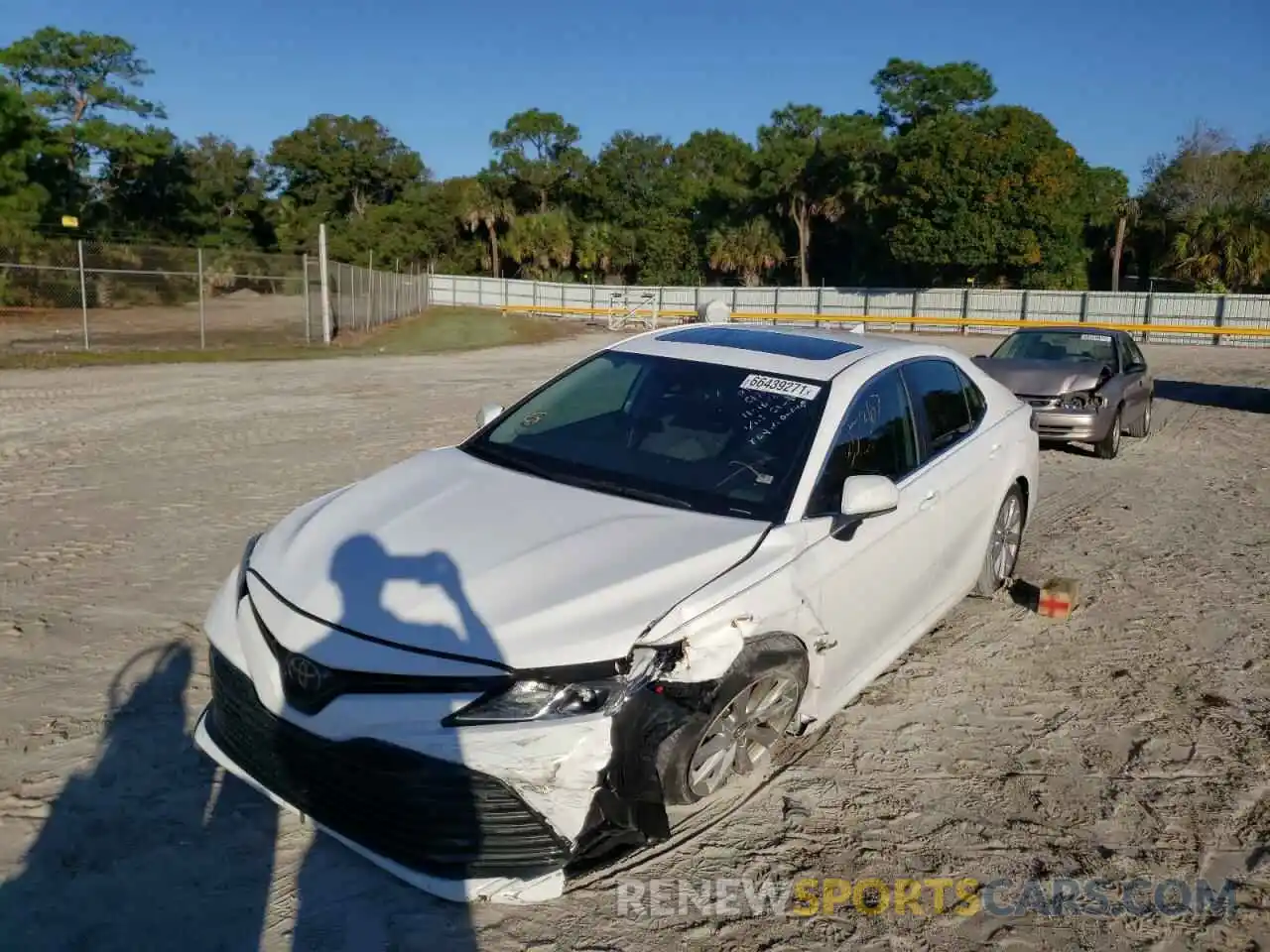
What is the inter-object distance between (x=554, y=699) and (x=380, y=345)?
87.4ft

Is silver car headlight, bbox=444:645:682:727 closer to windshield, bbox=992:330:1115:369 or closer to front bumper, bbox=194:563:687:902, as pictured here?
front bumper, bbox=194:563:687:902

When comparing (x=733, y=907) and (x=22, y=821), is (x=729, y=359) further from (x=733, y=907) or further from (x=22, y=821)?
(x=22, y=821)

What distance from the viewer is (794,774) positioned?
4.00m

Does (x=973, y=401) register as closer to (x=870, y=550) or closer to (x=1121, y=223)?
(x=870, y=550)

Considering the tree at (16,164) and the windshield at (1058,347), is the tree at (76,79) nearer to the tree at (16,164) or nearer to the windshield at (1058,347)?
the tree at (16,164)

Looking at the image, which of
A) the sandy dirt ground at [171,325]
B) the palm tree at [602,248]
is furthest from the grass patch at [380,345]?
the palm tree at [602,248]

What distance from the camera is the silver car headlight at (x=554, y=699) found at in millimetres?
2943

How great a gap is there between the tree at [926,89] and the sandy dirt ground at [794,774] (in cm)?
5075

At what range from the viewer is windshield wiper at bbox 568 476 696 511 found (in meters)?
3.94

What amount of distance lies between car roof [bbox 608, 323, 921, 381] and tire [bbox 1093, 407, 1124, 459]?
661cm

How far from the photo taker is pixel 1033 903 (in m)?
→ 3.25

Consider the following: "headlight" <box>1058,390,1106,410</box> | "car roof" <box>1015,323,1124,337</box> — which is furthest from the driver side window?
"car roof" <box>1015,323,1124,337</box>

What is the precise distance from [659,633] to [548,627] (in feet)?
1.12

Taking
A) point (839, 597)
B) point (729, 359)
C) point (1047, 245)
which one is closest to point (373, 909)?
point (839, 597)
